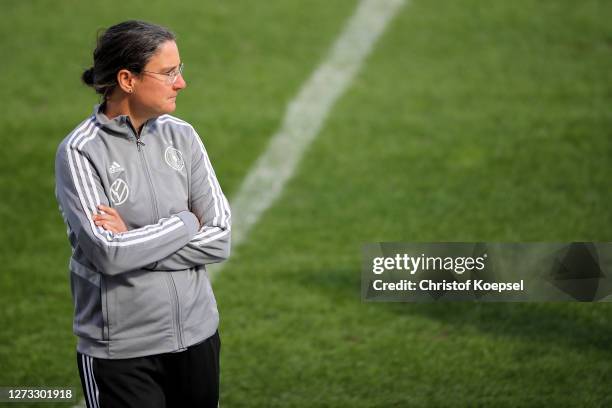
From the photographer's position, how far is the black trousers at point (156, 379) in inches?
113

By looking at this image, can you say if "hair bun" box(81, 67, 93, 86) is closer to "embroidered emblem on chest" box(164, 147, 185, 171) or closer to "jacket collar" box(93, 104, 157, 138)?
"jacket collar" box(93, 104, 157, 138)

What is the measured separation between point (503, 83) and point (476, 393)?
4977 mm

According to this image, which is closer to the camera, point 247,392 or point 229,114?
point 247,392

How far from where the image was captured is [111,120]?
288cm

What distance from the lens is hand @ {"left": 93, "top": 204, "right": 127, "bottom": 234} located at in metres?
2.81

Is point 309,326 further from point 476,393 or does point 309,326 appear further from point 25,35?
point 25,35

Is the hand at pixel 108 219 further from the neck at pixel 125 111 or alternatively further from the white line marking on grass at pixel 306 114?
the white line marking on grass at pixel 306 114

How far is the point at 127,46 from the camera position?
2811mm

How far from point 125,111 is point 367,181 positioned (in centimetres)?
478

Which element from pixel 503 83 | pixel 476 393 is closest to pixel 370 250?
pixel 476 393

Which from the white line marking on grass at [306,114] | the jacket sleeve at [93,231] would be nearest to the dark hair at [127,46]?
the jacket sleeve at [93,231]

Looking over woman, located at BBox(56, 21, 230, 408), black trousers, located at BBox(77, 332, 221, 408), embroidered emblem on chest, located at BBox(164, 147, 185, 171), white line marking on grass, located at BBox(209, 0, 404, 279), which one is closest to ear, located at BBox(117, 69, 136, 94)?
woman, located at BBox(56, 21, 230, 408)

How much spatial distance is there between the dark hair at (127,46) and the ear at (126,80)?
0.01 m

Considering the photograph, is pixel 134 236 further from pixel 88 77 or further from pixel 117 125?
pixel 88 77
